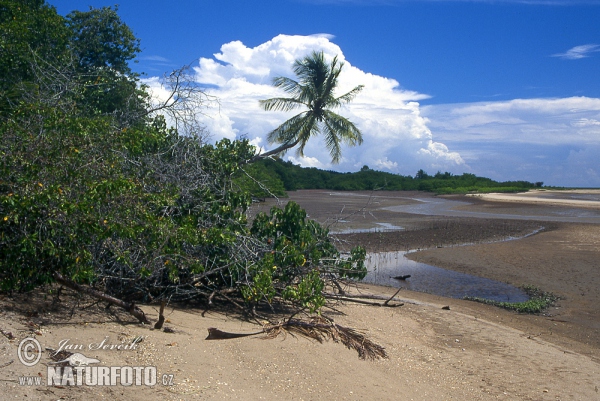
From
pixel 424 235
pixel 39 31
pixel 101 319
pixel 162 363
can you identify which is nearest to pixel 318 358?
pixel 162 363

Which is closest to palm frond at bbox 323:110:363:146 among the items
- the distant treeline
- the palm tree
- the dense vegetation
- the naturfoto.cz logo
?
the palm tree

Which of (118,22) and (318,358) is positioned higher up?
(118,22)

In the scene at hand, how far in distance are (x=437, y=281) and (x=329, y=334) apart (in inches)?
320

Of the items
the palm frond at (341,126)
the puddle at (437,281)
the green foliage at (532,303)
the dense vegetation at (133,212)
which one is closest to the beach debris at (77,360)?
the dense vegetation at (133,212)

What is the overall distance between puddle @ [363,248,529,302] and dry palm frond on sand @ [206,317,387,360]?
6.49 m

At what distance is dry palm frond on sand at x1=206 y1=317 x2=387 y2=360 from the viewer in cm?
644

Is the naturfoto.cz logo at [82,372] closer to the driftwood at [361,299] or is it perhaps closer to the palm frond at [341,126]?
the driftwood at [361,299]

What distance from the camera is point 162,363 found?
16.6 ft

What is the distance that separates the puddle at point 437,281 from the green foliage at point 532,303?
265 mm

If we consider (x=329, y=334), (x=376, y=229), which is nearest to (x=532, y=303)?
(x=329, y=334)

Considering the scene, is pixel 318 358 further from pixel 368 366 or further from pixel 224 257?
pixel 224 257

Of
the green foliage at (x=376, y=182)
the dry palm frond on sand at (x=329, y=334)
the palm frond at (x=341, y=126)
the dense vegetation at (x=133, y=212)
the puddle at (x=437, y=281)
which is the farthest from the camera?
the green foliage at (x=376, y=182)

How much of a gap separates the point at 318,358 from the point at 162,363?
1.73 metres

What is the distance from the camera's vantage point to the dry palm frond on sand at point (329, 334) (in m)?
6.44
